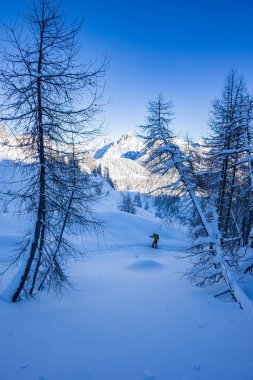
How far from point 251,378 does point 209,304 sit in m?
3.17

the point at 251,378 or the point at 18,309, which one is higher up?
the point at 251,378

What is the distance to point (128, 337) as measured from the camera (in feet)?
15.6

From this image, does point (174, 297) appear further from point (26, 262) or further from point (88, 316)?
point (26, 262)

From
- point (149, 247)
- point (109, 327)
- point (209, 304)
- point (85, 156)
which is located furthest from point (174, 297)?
point (149, 247)

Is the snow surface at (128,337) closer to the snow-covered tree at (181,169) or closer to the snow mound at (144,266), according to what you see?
the snow-covered tree at (181,169)

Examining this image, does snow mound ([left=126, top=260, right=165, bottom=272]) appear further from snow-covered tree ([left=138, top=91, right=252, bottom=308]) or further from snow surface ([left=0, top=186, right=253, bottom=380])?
snow surface ([left=0, top=186, right=253, bottom=380])

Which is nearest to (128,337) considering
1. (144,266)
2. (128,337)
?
(128,337)

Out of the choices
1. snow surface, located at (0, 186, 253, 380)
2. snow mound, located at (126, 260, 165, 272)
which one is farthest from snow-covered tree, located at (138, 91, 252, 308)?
snow mound, located at (126, 260, 165, 272)

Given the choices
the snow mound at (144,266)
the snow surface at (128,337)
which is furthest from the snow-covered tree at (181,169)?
the snow mound at (144,266)

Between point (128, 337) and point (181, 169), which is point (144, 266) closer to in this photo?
point (181, 169)

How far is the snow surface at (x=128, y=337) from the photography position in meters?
3.60

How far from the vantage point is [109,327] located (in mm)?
5316

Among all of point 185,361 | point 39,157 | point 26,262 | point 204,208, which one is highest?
point 39,157

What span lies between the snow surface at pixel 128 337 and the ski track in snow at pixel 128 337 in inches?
0.7
